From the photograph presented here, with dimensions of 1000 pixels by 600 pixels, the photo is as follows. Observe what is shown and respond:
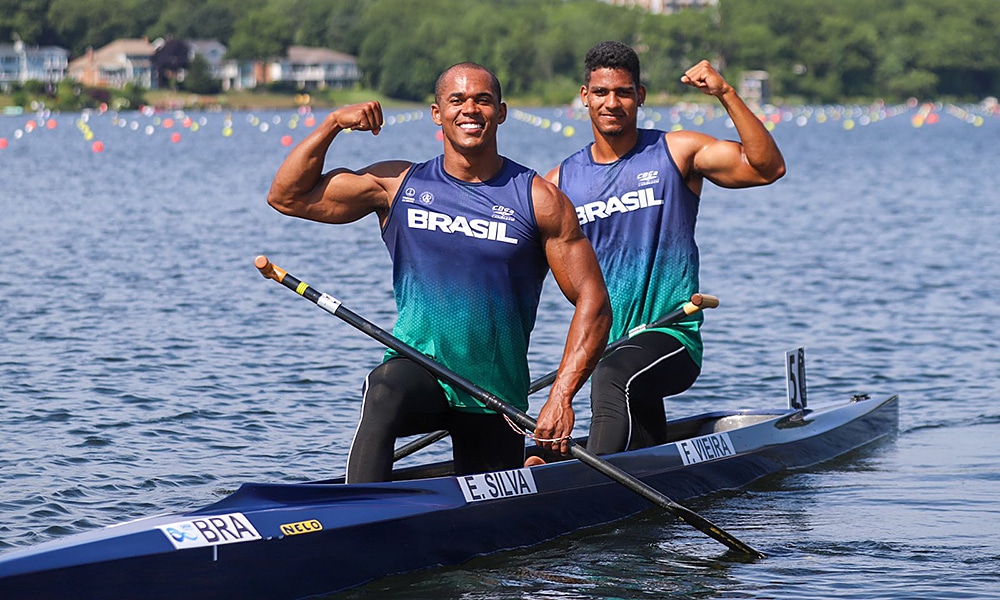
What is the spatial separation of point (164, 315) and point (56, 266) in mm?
4801

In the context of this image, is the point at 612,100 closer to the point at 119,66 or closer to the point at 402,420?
the point at 402,420

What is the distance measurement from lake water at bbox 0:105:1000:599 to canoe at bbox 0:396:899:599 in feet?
0.46

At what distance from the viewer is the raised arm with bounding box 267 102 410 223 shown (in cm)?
626

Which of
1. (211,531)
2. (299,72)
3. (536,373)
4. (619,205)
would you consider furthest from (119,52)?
(211,531)

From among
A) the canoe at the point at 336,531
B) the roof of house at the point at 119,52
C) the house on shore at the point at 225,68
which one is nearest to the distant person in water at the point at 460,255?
the canoe at the point at 336,531

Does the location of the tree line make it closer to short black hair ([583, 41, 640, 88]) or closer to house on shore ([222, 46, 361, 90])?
house on shore ([222, 46, 361, 90])

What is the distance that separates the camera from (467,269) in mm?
6258

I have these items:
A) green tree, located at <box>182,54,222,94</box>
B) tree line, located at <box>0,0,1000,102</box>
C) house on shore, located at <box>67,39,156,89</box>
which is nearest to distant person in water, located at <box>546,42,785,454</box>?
green tree, located at <box>182,54,222,94</box>

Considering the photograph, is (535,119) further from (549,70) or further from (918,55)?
(918,55)

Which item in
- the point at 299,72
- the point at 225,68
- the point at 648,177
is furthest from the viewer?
the point at 299,72

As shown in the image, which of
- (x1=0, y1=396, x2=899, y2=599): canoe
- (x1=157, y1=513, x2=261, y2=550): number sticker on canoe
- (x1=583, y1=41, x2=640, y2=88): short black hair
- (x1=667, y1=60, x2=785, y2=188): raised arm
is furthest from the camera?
(x1=583, y1=41, x2=640, y2=88): short black hair

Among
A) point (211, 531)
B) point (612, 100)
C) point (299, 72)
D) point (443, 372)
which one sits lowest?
point (211, 531)

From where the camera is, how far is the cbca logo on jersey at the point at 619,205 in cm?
755

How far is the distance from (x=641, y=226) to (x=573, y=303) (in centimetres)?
151
